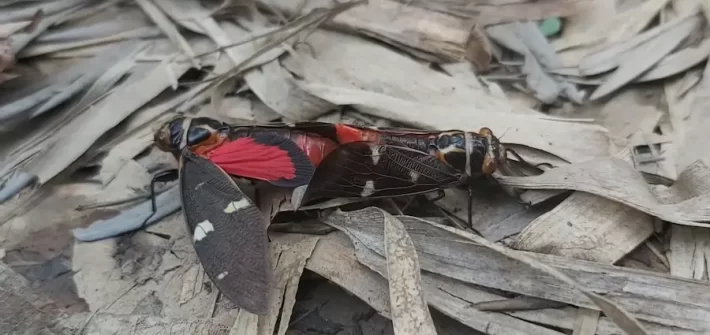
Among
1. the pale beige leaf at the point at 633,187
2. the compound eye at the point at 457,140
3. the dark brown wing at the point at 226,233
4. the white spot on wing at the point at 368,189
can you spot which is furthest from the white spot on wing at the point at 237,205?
the pale beige leaf at the point at 633,187

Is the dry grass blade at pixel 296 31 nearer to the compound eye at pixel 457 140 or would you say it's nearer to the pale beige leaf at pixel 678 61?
the compound eye at pixel 457 140

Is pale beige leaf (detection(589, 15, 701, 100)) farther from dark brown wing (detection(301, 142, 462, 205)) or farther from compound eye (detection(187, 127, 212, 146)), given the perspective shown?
compound eye (detection(187, 127, 212, 146))

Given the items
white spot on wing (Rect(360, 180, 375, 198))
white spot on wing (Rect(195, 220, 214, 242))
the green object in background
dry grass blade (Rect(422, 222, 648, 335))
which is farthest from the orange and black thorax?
the green object in background

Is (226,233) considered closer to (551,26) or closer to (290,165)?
(290,165)

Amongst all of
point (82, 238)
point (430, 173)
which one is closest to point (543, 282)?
point (430, 173)

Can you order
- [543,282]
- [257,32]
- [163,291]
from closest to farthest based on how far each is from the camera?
[543,282], [163,291], [257,32]

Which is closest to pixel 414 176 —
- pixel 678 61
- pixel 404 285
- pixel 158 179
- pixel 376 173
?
pixel 376 173

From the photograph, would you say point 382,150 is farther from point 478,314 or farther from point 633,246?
point 633,246

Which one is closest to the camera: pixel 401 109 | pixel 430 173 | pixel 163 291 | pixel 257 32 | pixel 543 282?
pixel 543 282
